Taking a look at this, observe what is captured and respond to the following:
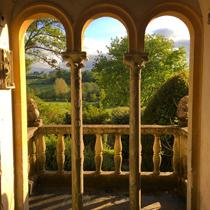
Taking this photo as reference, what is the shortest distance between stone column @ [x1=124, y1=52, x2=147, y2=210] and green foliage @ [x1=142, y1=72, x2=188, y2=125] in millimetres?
2818

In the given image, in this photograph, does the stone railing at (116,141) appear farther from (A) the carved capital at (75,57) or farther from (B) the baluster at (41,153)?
(A) the carved capital at (75,57)

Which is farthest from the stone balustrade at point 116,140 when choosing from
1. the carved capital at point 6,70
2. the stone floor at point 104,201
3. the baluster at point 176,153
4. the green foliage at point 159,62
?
the green foliage at point 159,62

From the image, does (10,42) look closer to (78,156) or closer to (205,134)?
(78,156)

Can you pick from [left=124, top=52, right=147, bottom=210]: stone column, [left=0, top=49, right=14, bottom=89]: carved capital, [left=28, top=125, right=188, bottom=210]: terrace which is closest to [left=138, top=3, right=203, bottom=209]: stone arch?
[left=124, top=52, right=147, bottom=210]: stone column

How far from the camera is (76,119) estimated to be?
4.07m

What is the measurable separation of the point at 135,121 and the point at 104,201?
1626 millimetres

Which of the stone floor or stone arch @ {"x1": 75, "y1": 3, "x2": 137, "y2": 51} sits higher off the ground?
stone arch @ {"x1": 75, "y1": 3, "x2": 137, "y2": 51}

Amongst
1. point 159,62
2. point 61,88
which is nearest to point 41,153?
point 61,88

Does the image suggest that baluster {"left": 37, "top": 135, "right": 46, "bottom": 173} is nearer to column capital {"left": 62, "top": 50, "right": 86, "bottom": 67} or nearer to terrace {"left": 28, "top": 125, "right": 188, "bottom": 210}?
terrace {"left": 28, "top": 125, "right": 188, "bottom": 210}

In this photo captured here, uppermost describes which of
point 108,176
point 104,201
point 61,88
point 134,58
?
point 134,58

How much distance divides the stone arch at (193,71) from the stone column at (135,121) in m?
0.22

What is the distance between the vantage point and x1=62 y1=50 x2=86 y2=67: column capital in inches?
158

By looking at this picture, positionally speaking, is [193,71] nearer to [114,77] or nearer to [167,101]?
[167,101]

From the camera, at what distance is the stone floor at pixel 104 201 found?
4.72 metres
